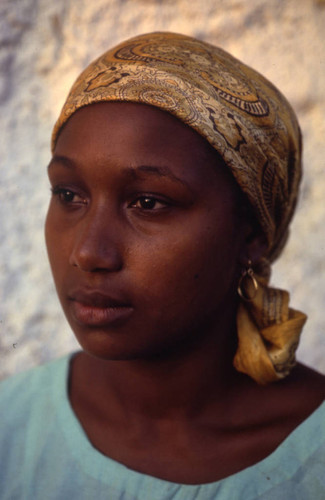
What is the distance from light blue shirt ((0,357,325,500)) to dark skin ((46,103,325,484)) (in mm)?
44

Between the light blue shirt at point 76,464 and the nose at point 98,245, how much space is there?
2.10 feet

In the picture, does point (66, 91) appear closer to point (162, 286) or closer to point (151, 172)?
point (151, 172)

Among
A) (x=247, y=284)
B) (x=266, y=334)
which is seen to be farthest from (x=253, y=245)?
(x=266, y=334)

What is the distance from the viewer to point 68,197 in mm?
1544

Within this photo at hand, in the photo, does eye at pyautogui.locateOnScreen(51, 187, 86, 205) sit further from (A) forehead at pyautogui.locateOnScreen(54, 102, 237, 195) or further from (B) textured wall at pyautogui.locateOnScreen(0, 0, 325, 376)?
(B) textured wall at pyautogui.locateOnScreen(0, 0, 325, 376)

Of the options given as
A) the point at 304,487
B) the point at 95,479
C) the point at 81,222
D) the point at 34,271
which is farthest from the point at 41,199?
the point at 304,487

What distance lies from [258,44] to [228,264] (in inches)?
50.8

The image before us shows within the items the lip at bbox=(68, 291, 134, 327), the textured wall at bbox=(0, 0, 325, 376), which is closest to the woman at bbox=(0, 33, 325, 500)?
the lip at bbox=(68, 291, 134, 327)

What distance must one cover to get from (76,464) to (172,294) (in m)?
0.65

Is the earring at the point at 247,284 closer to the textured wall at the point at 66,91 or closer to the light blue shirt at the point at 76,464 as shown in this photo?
the light blue shirt at the point at 76,464

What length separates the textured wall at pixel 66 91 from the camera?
2369 millimetres

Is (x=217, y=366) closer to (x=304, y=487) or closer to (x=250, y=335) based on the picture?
(x=250, y=335)

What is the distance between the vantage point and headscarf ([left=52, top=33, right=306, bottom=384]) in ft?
4.70

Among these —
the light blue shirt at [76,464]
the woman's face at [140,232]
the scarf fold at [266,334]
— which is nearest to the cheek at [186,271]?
the woman's face at [140,232]
